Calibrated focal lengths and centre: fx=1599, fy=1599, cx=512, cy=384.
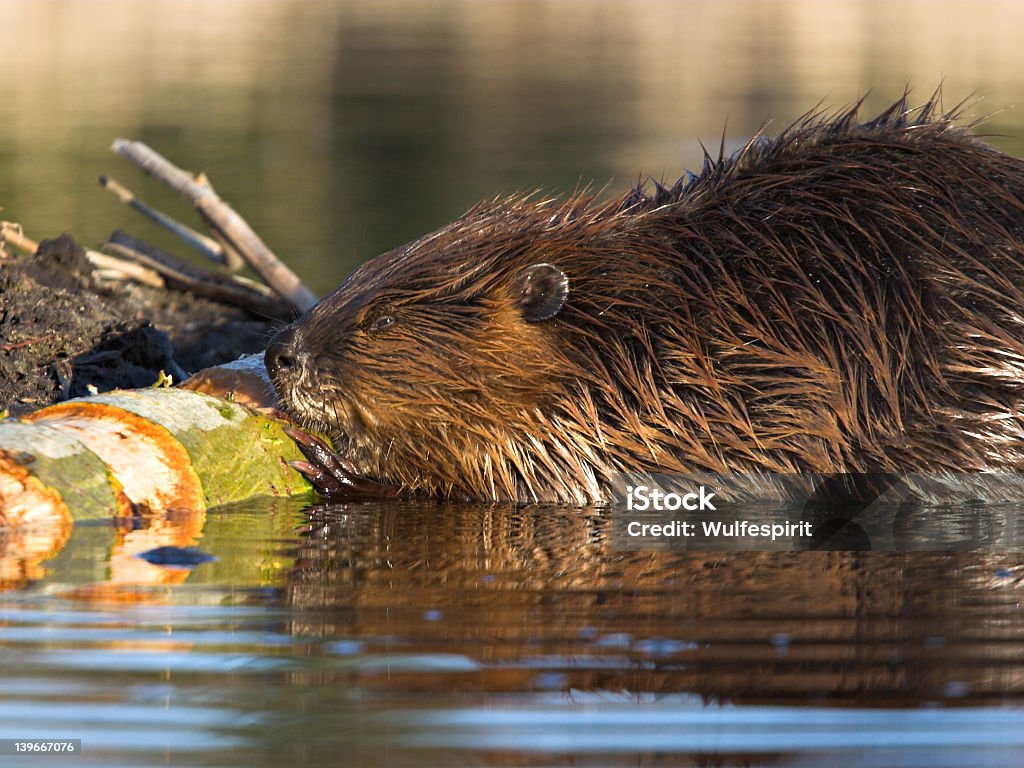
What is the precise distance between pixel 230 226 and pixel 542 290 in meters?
3.23

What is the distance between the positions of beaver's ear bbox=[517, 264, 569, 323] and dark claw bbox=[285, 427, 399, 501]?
2.14 ft

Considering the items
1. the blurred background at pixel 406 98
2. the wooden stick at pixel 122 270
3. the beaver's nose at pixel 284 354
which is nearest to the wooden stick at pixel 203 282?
the wooden stick at pixel 122 270

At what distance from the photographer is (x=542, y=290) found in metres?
4.61

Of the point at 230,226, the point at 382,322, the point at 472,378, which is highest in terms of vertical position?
the point at 230,226

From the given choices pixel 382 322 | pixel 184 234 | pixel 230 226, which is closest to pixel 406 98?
pixel 184 234

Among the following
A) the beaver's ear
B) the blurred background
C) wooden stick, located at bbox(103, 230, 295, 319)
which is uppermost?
the blurred background

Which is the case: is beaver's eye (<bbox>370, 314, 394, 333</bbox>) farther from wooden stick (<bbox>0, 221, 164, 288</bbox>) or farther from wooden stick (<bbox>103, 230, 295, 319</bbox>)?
wooden stick (<bbox>0, 221, 164, 288</bbox>)

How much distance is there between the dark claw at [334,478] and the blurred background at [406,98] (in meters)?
1.70

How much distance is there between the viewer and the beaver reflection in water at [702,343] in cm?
446

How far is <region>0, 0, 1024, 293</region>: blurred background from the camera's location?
1159cm

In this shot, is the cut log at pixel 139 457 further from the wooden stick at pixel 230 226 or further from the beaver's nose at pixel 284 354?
the wooden stick at pixel 230 226

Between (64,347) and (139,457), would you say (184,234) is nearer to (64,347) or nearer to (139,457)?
(64,347)

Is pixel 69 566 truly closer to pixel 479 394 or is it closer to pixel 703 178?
pixel 479 394

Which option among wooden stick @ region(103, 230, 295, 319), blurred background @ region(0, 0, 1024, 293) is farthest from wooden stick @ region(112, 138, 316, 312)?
blurred background @ region(0, 0, 1024, 293)
